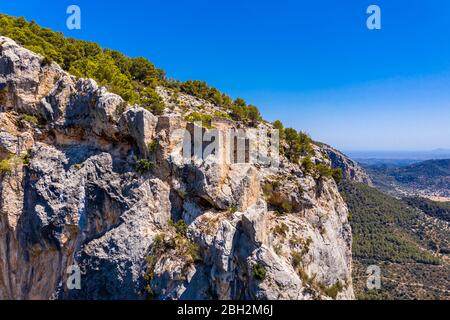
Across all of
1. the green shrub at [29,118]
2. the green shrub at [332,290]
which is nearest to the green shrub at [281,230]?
the green shrub at [332,290]

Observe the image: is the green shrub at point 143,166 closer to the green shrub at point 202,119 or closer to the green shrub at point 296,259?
the green shrub at point 202,119

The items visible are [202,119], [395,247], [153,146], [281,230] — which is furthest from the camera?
[395,247]

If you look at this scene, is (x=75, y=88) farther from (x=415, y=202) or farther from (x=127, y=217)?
(x=415, y=202)

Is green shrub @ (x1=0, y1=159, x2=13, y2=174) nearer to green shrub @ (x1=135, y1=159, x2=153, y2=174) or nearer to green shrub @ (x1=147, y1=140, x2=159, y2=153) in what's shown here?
green shrub @ (x1=135, y1=159, x2=153, y2=174)

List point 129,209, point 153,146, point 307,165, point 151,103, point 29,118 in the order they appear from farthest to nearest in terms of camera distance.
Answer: point 151,103, point 307,165, point 29,118, point 153,146, point 129,209

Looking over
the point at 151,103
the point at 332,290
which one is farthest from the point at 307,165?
the point at 151,103

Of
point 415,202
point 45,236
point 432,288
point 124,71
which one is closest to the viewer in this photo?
point 45,236

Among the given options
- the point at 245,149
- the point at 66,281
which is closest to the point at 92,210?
the point at 66,281

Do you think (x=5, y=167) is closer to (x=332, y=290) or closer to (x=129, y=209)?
(x=129, y=209)

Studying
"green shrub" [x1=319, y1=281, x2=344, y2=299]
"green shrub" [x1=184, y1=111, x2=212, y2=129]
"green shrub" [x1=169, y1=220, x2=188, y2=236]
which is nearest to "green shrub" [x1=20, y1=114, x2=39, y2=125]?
"green shrub" [x1=184, y1=111, x2=212, y2=129]
